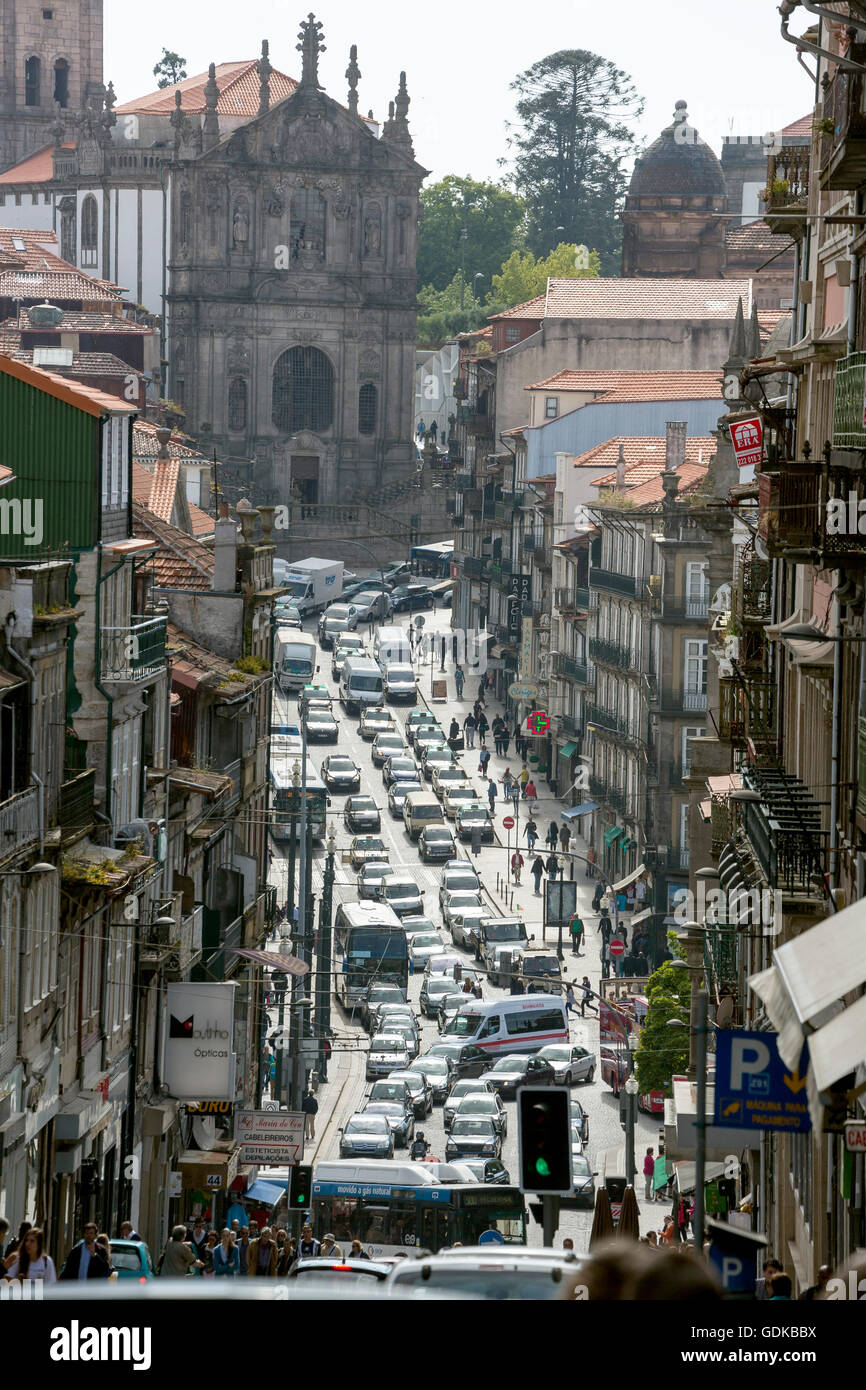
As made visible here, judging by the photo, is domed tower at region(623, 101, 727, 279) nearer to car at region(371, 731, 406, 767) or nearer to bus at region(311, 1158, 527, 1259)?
car at region(371, 731, 406, 767)

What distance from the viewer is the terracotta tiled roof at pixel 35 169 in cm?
15130

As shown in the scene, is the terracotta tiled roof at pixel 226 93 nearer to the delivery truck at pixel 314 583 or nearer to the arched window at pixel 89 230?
the arched window at pixel 89 230

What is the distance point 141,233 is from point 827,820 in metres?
122

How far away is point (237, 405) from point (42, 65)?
4545cm

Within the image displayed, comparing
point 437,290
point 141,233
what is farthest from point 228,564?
point 437,290

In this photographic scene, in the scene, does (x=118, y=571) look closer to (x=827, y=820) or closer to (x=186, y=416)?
(x=827, y=820)

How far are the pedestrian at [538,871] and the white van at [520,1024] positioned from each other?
14764 millimetres

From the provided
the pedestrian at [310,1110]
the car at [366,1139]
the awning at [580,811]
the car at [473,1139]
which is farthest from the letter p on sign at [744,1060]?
the awning at [580,811]

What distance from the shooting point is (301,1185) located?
31750 millimetres

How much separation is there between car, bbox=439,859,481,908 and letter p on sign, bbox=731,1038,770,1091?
160 ft

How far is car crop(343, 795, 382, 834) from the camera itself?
7331 cm

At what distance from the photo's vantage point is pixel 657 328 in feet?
348

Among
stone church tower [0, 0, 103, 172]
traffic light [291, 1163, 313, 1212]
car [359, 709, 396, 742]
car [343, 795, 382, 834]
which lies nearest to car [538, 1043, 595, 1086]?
traffic light [291, 1163, 313, 1212]

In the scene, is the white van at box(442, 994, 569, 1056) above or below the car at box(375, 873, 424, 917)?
below
